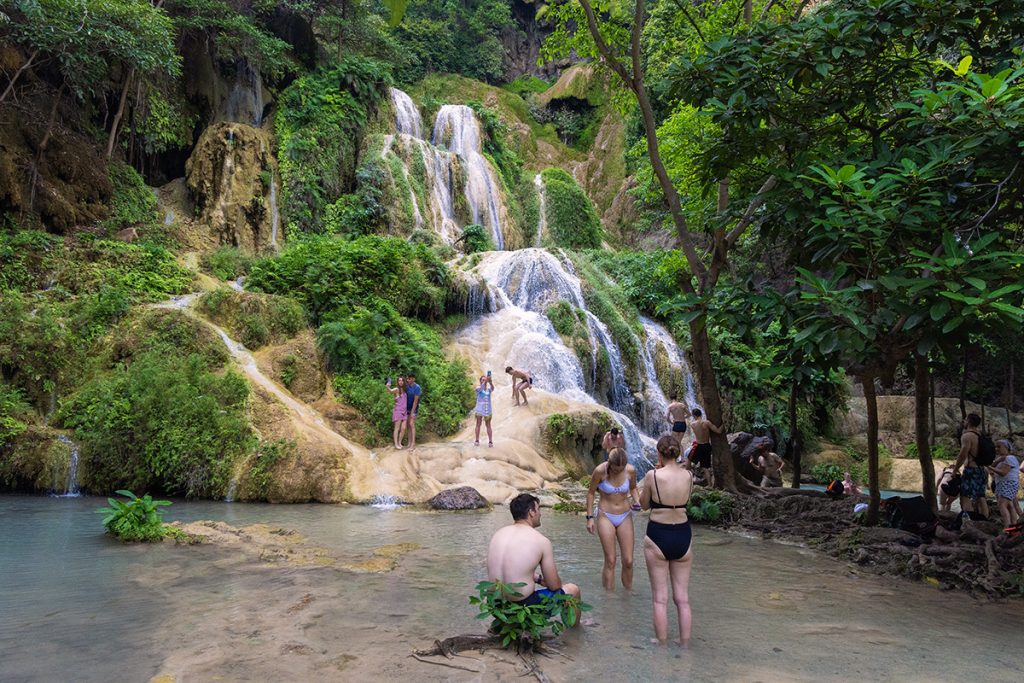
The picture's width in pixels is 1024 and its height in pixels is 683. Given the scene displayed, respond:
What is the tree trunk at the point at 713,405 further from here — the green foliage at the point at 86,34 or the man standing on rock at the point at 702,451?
the green foliage at the point at 86,34

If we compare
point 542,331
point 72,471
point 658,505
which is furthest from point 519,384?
point 658,505

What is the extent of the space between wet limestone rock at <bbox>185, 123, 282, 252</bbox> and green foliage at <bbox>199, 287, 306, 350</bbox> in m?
6.02

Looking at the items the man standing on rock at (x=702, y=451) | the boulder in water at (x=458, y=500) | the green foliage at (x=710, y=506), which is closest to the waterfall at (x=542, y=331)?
the man standing on rock at (x=702, y=451)

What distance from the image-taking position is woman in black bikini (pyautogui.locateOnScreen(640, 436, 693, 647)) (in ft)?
16.5

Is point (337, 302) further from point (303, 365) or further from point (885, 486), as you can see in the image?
point (885, 486)

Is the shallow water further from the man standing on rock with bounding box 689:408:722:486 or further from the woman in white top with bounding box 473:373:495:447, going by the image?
the woman in white top with bounding box 473:373:495:447

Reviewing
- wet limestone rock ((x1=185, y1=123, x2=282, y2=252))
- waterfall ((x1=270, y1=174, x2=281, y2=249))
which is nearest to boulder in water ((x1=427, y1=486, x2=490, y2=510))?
wet limestone rock ((x1=185, y1=123, x2=282, y2=252))

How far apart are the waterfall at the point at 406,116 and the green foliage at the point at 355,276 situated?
1009 centimetres

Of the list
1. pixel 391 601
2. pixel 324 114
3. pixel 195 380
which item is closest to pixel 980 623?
pixel 391 601

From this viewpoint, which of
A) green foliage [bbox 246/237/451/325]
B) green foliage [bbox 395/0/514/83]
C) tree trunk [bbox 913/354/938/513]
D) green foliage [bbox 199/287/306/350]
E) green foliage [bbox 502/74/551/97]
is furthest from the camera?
green foliage [bbox 502/74/551/97]

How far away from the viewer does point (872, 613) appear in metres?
6.01

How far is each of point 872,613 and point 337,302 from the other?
12573 mm

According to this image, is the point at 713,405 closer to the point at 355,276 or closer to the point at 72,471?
the point at 355,276

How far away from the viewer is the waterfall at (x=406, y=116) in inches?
1044
